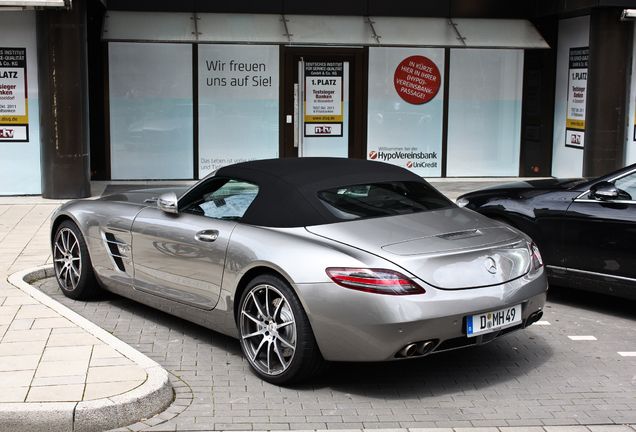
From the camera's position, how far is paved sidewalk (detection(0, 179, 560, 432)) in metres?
4.06

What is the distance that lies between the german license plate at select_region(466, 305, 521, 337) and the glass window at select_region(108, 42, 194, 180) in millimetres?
11093

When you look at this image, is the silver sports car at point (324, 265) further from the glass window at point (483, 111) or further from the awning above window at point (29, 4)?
the glass window at point (483, 111)

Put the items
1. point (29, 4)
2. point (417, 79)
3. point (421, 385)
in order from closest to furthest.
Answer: point (421, 385) < point (29, 4) < point (417, 79)

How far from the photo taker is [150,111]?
48.6ft

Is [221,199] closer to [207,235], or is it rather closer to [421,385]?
[207,235]

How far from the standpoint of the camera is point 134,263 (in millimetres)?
5949

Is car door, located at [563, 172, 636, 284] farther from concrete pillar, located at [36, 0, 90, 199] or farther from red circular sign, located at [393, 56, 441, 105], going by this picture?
red circular sign, located at [393, 56, 441, 105]

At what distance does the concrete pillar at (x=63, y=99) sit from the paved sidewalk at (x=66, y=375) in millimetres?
6110

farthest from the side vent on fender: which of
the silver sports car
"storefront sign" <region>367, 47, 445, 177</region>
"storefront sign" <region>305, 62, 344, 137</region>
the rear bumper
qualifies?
"storefront sign" <region>367, 47, 445, 177</region>

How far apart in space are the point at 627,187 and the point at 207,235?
3.68 metres

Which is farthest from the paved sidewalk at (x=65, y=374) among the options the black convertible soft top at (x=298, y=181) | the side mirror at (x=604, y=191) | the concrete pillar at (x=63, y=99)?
the concrete pillar at (x=63, y=99)

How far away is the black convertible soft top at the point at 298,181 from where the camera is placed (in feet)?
16.3

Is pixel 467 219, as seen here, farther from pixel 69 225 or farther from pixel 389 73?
pixel 389 73

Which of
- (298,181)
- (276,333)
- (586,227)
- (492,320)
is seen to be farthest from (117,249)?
(586,227)
